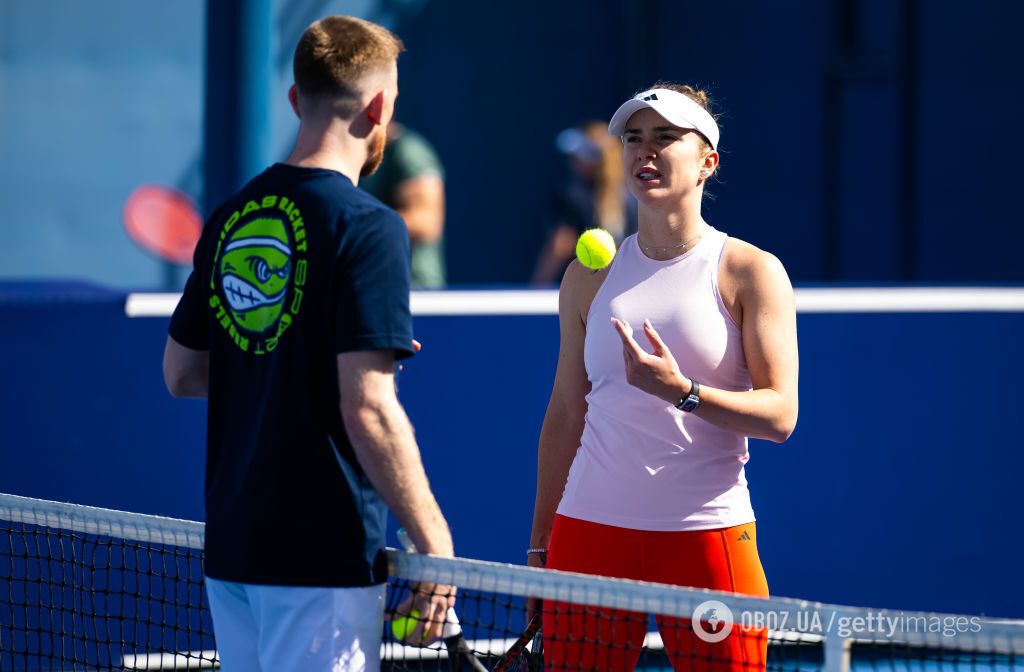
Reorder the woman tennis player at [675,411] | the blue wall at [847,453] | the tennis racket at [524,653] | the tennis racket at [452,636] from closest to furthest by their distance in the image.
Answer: the tennis racket at [452,636], the woman tennis player at [675,411], the tennis racket at [524,653], the blue wall at [847,453]

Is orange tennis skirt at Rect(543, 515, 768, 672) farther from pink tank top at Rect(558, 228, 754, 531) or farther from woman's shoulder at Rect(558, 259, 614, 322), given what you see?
woman's shoulder at Rect(558, 259, 614, 322)

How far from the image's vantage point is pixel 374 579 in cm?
244

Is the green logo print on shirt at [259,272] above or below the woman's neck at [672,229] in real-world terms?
below

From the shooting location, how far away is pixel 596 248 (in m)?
3.19

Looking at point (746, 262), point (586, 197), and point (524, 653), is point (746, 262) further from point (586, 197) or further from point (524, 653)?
point (586, 197)

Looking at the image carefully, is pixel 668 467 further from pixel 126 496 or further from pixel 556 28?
pixel 556 28

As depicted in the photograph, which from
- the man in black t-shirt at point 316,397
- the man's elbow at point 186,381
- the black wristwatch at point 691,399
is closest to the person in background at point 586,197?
the black wristwatch at point 691,399

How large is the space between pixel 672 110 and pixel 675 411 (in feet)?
2.30

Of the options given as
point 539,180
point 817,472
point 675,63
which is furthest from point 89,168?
point 817,472

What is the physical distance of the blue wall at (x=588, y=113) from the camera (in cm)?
1006

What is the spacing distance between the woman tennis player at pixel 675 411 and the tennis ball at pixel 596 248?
0.19 ft

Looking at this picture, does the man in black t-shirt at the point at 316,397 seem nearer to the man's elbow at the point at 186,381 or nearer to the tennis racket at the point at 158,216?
the man's elbow at the point at 186,381

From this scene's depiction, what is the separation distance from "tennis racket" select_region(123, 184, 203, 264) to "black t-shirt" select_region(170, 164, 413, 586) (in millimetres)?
7981

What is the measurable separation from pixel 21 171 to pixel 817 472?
7.28 meters
